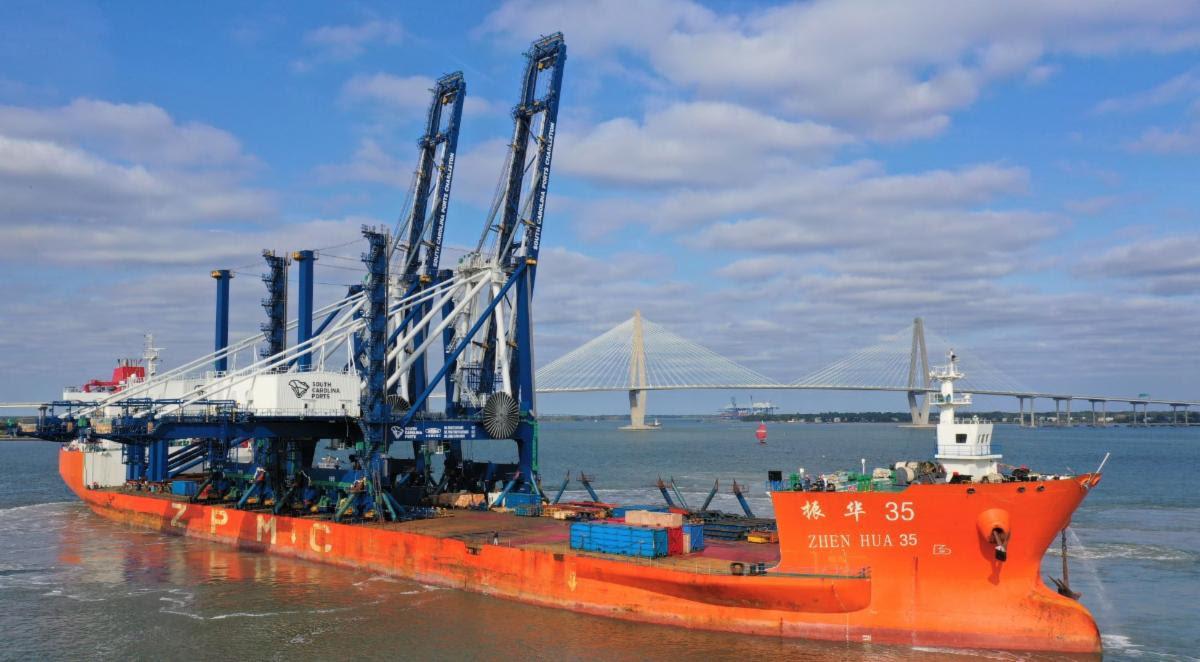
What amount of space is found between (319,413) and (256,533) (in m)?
7.21

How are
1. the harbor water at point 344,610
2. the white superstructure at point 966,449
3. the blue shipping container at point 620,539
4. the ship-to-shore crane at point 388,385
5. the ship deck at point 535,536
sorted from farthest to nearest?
the ship-to-shore crane at point 388,385 < the blue shipping container at point 620,539 < the ship deck at point 535,536 < the white superstructure at point 966,449 < the harbor water at point 344,610

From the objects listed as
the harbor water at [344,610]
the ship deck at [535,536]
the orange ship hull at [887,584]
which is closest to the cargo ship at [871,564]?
the orange ship hull at [887,584]

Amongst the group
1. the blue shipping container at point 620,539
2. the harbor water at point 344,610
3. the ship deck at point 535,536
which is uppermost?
the blue shipping container at point 620,539

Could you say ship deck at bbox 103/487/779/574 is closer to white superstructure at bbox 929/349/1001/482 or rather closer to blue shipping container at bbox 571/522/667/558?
blue shipping container at bbox 571/522/667/558

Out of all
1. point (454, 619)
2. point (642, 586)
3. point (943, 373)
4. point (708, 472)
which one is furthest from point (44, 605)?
point (708, 472)

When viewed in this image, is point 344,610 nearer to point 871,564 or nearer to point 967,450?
point 871,564

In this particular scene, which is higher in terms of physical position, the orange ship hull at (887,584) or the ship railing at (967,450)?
the ship railing at (967,450)

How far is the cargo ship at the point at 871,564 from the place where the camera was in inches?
992

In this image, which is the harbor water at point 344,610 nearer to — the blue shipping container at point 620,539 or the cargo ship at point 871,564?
the cargo ship at point 871,564

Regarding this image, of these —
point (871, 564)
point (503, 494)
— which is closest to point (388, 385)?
point (503, 494)

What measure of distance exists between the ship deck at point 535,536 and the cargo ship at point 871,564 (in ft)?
0.59

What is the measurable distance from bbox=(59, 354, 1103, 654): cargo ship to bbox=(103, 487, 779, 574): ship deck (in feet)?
0.59

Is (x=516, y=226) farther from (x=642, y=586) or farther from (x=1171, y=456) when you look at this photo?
(x=1171, y=456)

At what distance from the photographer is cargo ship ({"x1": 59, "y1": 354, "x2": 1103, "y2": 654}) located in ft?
82.6
